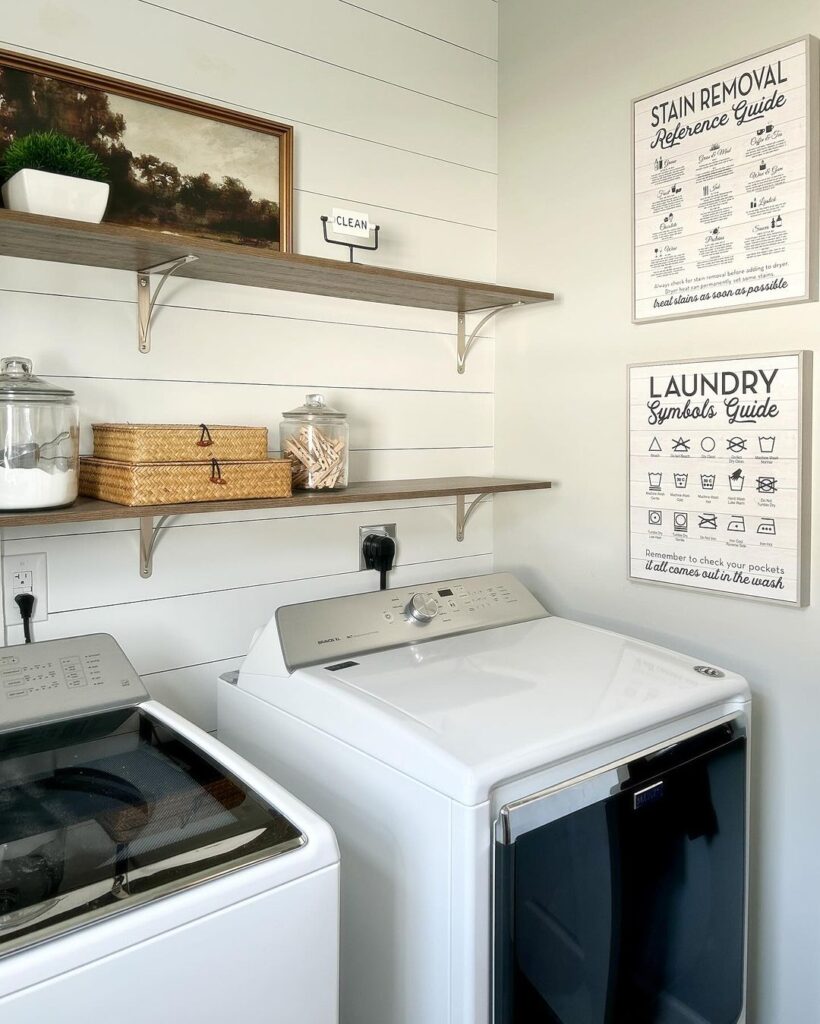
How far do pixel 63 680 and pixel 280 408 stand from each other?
74cm

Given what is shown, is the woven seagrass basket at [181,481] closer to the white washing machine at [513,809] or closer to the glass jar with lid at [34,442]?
the glass jar with lid at [34,442]

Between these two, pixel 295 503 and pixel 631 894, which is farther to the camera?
pixel 295 503

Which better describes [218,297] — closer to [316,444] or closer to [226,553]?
[316,444]

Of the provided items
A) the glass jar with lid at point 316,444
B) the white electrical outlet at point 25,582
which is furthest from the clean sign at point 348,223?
the white electrical outlet at point 25,582

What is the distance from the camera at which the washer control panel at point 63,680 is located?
1346mm

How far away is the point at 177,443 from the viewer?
1.43m

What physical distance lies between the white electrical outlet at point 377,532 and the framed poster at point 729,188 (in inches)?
30.1

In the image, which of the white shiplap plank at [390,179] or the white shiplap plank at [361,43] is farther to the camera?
the white shiplap plank at [390,179]

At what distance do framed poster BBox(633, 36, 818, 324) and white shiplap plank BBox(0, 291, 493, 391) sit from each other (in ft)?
1.79

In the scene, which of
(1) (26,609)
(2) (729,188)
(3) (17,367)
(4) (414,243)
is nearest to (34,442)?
(3) (17,367)

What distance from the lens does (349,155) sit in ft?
6.34

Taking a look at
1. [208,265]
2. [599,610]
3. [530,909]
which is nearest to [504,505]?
[599,610]

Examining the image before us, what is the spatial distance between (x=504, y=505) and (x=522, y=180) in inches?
33.6

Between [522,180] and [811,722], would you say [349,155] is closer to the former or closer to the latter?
[522,180]
